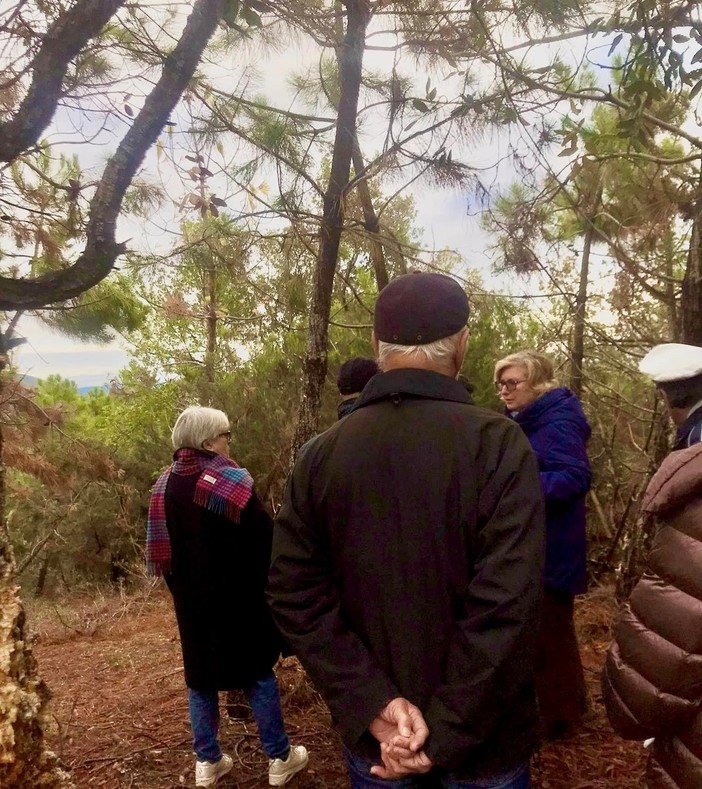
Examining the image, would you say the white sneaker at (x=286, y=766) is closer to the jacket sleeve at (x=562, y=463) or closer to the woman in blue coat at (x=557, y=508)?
the woman in blue coat at (x=557, y=508)

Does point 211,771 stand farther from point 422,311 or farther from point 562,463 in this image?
point 422,311

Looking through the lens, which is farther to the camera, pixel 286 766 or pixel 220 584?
pixel 286 766

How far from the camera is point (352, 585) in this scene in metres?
1.29

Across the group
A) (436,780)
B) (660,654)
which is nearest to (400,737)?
(436,780)

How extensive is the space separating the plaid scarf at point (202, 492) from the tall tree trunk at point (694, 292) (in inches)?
78.6

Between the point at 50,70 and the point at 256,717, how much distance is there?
2.45m

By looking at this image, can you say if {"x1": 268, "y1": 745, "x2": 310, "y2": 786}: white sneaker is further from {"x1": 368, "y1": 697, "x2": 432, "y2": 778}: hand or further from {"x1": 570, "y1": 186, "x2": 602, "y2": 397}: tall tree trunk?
{"x1": 570, "y1": 186, "x2": 602, "y2": 397}: tall tree trunk

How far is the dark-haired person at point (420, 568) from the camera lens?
1.16 metres

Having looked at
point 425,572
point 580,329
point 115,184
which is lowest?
point 425,572

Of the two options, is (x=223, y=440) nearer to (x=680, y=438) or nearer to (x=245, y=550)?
(x=245, y=550)

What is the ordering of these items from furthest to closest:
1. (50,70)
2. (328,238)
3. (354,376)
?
(328,238)
(354,376)
(50,70)

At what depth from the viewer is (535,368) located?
2.39 m

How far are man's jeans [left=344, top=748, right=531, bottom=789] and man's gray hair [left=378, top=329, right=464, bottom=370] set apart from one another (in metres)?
0.91

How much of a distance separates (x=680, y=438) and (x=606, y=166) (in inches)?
117
